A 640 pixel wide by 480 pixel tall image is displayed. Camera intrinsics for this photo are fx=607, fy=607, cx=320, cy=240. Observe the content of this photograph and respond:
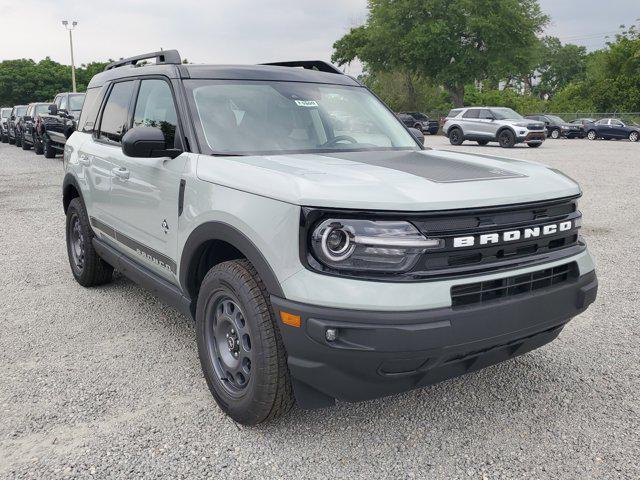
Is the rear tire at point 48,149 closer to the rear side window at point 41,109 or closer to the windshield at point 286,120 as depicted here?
the rear side window at point 41,109

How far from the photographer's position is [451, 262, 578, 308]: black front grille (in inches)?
101

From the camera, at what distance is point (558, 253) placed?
117 inches

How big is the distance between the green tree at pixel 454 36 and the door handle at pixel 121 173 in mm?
41694

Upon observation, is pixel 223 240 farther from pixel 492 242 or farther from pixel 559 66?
pixel 559 66

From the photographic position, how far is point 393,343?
2.43m

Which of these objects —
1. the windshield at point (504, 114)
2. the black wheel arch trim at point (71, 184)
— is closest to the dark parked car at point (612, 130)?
the windshield at point (504, 114)

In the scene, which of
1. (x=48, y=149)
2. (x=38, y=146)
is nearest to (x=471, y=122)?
(x=48, y=149)

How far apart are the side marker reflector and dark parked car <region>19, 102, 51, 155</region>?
2077 cm

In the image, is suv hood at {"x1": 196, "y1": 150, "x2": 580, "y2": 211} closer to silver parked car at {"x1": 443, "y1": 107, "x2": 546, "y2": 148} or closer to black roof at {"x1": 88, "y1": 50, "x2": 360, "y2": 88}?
black roof at {"x1": 88, "y1": 50, "x2": 360, "y2": 88}

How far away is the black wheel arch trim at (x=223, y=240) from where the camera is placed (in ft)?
8.77

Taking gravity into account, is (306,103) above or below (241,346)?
above

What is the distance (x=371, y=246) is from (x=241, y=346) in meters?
0.91

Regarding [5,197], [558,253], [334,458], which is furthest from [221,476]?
[5,197]

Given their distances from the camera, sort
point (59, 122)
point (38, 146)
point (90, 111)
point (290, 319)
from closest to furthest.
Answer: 1. point (290, 319)
2. point (90, 111)
3. point (59, 122)
4. point (38, 146)
